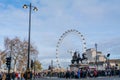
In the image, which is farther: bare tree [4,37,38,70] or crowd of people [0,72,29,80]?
bare tree [4,37,38,70]

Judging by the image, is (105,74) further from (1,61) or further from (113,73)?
(1,61)

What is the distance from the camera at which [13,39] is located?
3812 inches

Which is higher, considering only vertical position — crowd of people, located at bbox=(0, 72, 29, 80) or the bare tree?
the bare tree

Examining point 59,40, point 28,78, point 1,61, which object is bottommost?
point 28,78

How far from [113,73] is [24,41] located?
44.7m

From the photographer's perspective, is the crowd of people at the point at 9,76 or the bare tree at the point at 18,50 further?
the bare tree at the point at 18,50

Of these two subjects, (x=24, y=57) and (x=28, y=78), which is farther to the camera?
(x=24, y=57)

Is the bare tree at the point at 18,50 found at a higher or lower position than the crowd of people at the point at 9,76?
higher

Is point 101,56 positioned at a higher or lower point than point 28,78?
higher

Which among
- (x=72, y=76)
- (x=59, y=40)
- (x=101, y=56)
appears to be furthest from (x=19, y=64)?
(x=101, y=56)

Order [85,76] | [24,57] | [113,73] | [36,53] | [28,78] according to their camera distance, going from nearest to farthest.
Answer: [28,78] < [85,76] < [113,73] < [24,57] < [36,53]

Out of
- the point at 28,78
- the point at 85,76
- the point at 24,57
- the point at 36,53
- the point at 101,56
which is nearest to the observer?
the point at 28,78

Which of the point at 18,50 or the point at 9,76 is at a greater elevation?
the point at 18,50

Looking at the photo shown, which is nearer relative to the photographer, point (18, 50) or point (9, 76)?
point (9, 76)
